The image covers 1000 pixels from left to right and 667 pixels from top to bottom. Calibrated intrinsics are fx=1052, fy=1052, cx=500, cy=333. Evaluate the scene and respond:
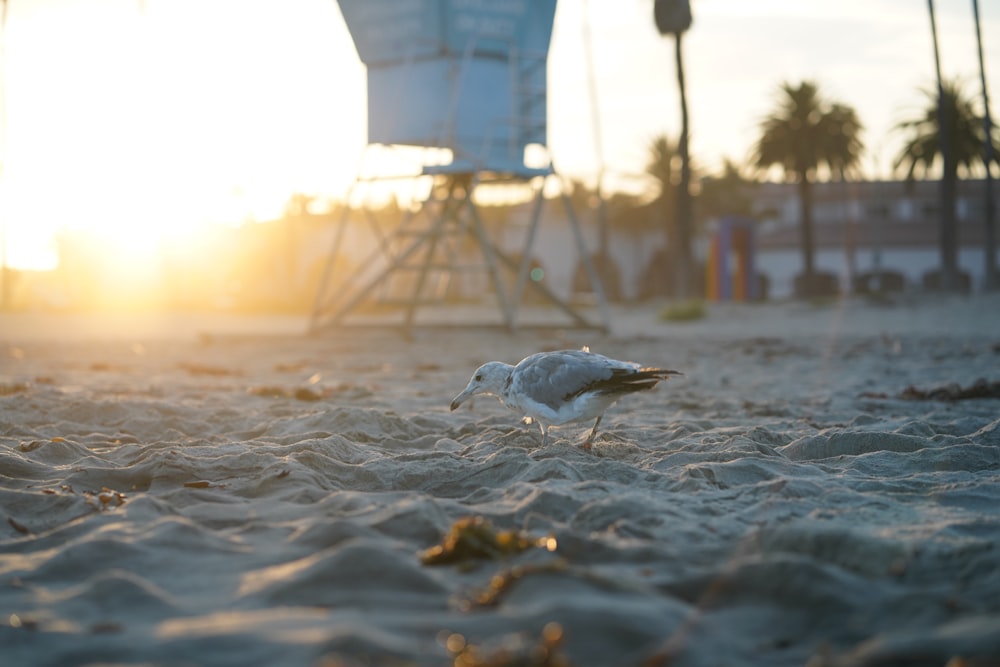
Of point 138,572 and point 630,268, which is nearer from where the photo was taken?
point 138,572

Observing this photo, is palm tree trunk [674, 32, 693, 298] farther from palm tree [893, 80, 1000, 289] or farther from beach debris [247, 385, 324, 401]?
beach debris [247, 385, 324, 401]

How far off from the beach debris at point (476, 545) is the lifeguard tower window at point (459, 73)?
1164cm

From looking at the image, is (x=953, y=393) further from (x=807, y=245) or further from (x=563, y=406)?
(x=807, y=245)

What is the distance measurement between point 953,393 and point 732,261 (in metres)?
34.4

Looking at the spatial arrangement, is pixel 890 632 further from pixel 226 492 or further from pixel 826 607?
pixel 226 492

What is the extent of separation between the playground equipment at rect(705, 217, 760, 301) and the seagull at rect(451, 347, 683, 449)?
3506 centimetres

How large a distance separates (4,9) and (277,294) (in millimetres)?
17971

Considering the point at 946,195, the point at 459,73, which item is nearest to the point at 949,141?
the point at 946,195

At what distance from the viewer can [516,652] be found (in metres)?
2.48

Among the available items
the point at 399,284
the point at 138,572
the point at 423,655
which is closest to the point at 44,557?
the point at 138,572

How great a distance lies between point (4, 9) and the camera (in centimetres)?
4434

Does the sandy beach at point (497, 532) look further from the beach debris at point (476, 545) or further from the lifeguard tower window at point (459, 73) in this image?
the lifeguard tower window at point (459, 73)

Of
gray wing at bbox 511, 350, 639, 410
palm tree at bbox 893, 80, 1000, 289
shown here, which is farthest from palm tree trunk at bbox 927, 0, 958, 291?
gray wing at bbox 511, 350, 639, 410

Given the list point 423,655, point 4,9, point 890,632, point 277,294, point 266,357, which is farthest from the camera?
point 277,294
